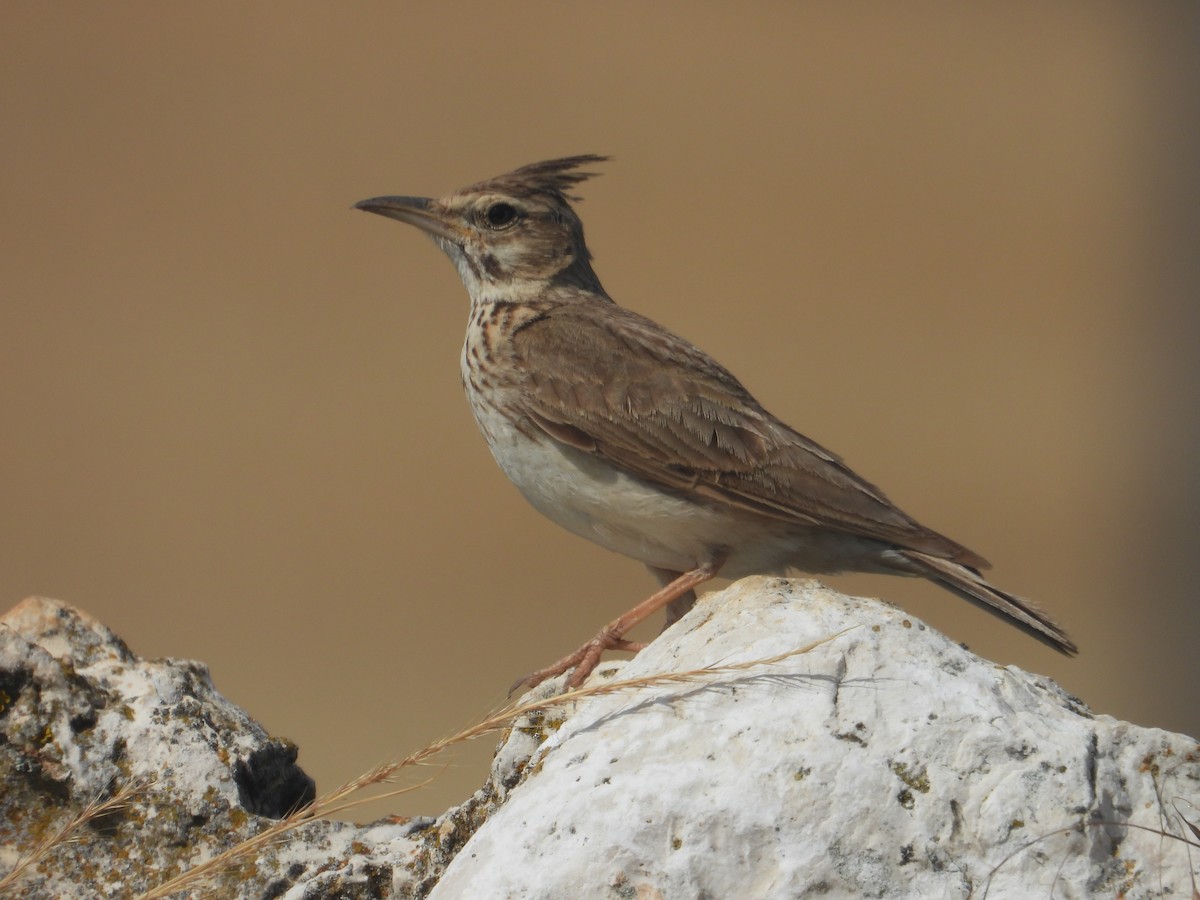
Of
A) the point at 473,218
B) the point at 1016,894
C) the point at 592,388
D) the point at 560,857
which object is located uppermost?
the point at 473,218

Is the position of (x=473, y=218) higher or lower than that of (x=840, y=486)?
higher

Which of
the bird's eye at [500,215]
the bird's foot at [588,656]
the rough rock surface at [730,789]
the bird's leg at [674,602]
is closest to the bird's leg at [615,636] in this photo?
the bird's foot at [588,656]

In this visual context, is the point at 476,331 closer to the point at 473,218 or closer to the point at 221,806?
the point at 473,218

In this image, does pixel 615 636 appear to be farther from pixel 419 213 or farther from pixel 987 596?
pixel 419 213

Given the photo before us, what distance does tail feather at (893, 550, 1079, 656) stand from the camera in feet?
14.1

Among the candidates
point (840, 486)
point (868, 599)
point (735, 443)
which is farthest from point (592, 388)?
point (868, 599)

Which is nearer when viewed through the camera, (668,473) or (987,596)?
(987,596)

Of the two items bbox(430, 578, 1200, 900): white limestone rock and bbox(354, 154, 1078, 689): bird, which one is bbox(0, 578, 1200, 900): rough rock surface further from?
bbox(354, 154, 1078, 689): bird

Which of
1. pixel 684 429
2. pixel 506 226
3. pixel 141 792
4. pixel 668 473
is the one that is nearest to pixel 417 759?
pixel 141 792

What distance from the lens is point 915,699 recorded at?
9.43ft

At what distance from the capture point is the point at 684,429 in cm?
486

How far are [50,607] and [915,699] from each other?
7.86 feet

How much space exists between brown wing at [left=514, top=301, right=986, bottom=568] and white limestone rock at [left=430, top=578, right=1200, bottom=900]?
1.55 metres

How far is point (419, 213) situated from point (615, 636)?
7.41 feet
